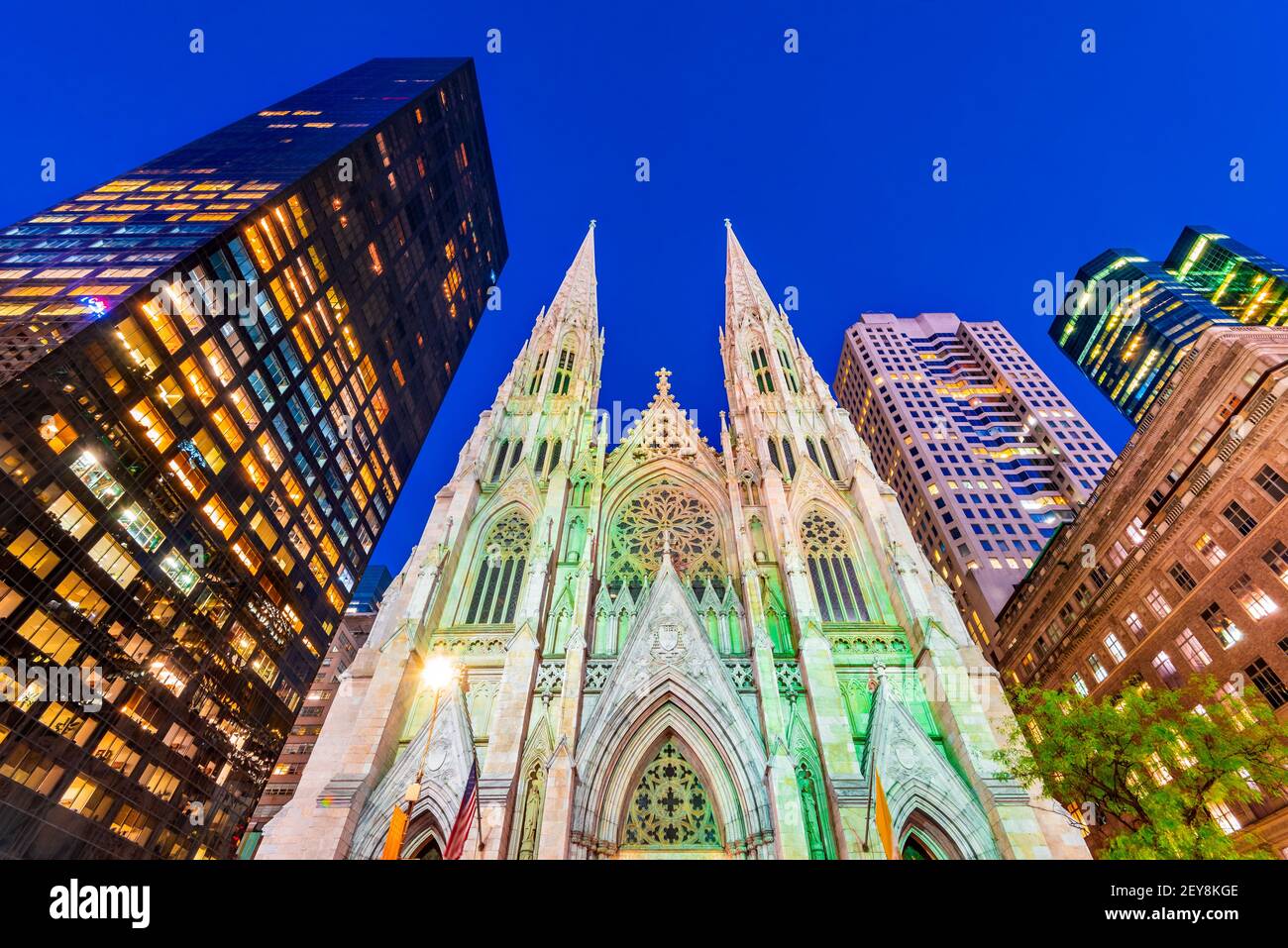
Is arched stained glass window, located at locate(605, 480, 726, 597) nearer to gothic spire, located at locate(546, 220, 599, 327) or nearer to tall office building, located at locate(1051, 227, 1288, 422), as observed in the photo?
gothic spire, located at locate(546, 220, 599, 327)

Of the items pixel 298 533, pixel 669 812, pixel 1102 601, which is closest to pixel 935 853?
pixel 669 812

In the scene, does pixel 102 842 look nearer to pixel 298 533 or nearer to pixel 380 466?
pixel 298 533

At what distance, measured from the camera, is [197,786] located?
131ft

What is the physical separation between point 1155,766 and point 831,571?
45.6 feet

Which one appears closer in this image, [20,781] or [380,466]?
[20,781]

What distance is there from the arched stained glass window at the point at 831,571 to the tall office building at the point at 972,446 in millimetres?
35986

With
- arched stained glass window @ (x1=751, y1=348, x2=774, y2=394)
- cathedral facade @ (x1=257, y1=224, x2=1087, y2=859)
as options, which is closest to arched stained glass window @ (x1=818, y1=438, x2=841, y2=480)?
cathedral facade @ (x1=257, y1=224, x2=1087, y2=859)

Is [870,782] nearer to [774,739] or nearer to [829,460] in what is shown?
[774,739]

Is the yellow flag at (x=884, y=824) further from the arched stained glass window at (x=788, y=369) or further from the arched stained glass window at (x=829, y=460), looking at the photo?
the arched stained glass window at (x=788, y=369)

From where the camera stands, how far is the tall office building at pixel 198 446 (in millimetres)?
30047

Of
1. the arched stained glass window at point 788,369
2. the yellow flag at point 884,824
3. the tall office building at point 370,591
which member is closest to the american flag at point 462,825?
the yellow flag at point 884,824

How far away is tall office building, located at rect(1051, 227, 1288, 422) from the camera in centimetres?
7756
